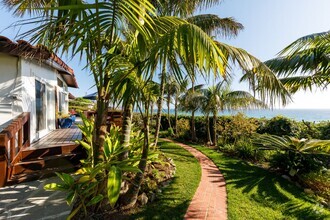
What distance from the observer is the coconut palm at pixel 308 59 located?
5035mm

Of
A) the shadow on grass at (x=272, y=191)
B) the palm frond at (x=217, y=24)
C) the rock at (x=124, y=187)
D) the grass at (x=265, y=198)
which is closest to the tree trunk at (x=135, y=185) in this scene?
the rock at (x=124, y=187)

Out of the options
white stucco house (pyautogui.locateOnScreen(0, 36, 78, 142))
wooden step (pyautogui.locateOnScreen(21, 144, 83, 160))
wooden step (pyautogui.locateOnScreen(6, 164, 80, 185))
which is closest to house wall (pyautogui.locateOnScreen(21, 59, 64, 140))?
white stucco house (pyautogui.locateOnScreen(0, 36, 78, 142))

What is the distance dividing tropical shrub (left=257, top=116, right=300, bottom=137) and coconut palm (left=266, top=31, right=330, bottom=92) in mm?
7043

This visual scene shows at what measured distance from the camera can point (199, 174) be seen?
698 centimetres

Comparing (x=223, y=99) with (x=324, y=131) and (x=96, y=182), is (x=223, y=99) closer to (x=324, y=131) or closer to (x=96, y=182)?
(x=324, y=131)

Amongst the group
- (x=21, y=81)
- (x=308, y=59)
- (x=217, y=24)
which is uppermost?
(x=217, y=24)

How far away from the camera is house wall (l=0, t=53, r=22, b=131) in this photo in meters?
6.20

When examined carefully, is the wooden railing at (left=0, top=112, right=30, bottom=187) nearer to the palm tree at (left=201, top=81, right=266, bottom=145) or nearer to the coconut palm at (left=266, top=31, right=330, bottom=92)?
the coconut palm at (left=266, top=31, right=330, bottom=92)

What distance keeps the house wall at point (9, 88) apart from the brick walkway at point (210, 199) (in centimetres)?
609

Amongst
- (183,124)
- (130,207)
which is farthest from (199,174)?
(183,124)

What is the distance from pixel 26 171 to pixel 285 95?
21.5 feet

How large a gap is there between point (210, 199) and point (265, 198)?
157 cm

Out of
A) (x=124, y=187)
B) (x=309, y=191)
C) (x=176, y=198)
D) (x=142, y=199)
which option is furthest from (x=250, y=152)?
(x=124, y=187)

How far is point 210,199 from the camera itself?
199 inches
